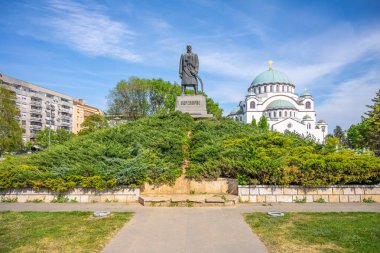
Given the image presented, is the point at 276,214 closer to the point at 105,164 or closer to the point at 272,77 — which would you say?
the point at 105,164

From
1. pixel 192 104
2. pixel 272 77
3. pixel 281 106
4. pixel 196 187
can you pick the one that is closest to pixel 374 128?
pixel 192 104

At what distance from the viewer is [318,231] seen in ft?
17.4

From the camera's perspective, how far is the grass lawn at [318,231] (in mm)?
4543

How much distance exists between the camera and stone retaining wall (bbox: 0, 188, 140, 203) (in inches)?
326

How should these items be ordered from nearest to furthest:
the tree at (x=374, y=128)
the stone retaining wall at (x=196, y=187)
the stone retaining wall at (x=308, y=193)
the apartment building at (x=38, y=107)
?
the stone retaining wall at (x=308, y=193), the stone retaining wall at (x=196, y=187), the tree at (x=374, y=128), the apartment building at (x=38, y=107)

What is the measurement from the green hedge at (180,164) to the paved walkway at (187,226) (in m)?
0.80

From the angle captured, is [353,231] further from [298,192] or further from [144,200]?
[144,200]

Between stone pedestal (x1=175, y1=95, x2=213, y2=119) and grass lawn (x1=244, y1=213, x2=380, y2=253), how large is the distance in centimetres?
1044

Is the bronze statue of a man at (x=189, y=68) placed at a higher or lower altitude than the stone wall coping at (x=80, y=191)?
higher

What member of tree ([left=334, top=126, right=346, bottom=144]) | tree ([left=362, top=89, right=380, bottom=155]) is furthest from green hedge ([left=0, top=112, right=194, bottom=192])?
tree ([left=334, top=126, right=346, bottom=144])

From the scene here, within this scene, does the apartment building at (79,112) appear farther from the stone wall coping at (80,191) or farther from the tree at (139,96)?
the stone wall coping at (80,191)

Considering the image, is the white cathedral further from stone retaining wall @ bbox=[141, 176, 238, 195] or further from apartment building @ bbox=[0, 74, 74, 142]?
stone retaining wall @ bbox=[141, 176, 238, 195]

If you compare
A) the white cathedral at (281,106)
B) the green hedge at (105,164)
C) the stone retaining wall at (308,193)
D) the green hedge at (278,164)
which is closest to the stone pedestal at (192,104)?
the green hedge at (105,164)

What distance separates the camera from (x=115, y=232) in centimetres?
535
